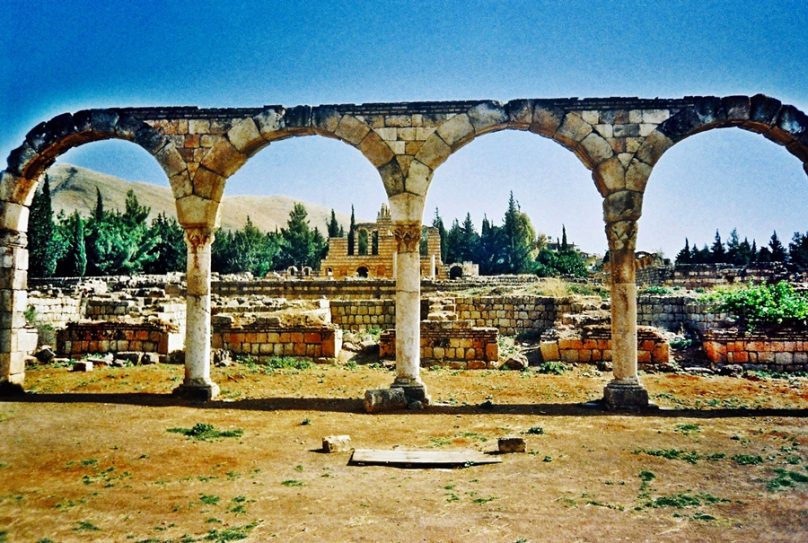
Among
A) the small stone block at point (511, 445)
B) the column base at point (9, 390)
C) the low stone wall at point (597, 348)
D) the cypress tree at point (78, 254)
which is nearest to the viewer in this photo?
the small stone block at point (511, 445)

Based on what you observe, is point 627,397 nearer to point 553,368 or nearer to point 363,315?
point 553,368

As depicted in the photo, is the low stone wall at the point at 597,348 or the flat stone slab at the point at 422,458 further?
the low stone wall at the point at 597,348

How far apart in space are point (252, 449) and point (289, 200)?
16866cm

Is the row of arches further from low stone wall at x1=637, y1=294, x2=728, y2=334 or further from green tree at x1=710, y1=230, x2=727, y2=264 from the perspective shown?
green tree at x1=710, y1=230, x2=727, y2=264

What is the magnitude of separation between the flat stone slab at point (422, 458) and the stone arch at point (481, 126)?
175 inches

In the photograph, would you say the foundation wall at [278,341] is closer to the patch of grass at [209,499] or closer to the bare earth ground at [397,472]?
the bare earth ground at [397,472]

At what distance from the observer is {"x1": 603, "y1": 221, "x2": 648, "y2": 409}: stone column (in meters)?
8.65

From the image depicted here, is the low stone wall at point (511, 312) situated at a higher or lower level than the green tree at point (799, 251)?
lower

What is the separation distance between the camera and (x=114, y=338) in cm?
1365

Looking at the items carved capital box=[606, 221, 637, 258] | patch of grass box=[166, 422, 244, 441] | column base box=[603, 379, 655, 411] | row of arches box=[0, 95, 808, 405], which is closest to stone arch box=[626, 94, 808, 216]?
row of arches box=[0, 95, 808, 405]

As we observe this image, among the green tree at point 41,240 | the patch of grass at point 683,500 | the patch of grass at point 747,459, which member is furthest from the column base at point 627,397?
the green tree at point 41,240

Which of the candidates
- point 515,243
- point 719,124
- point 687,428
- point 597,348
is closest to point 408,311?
point 687,428

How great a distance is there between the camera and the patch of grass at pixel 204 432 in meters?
7.01

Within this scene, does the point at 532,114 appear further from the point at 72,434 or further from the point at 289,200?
the point at 289,200
